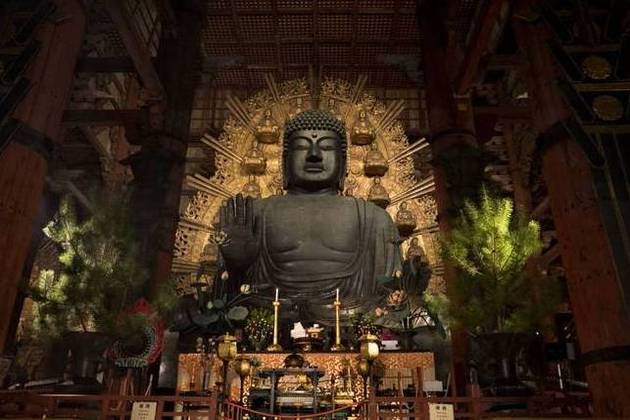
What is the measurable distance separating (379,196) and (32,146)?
4296 mm

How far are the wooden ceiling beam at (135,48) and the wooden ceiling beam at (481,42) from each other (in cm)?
358

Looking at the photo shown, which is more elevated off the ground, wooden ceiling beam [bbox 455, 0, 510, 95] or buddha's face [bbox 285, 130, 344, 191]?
wooden ceiling beam [bbox 455, 0, 510, 95]

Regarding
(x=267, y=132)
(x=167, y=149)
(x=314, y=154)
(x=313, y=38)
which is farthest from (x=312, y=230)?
(x=313, y=38)

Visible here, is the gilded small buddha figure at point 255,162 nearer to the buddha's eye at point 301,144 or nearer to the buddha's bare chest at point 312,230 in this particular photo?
the buddha's eye at point 301,144

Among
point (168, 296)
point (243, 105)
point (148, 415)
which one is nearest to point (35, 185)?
point (168, 296)

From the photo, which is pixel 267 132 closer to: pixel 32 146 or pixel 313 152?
pixel 313 152

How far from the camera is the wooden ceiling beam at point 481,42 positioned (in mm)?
5116

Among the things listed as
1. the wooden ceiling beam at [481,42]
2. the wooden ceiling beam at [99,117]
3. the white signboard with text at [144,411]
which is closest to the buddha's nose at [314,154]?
the wooden ceiling beam at [481,42]

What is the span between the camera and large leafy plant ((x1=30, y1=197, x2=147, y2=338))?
359 cm

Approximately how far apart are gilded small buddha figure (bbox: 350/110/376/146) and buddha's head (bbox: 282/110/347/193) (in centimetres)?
47

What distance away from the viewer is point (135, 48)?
6203 mm

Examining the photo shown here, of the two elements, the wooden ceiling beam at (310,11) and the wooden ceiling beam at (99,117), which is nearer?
the wooden ceiling beam at (99,117)

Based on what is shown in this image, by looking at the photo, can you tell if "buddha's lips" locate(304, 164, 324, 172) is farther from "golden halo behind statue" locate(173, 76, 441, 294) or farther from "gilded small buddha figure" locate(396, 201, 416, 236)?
"gilded small buddha figure" locate(396, 201, 416, 236)

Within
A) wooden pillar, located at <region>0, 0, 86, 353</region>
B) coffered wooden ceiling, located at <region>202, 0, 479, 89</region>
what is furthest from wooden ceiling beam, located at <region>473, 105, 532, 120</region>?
wooden pillar, located at <region>0, 0, 86, 353</region>
